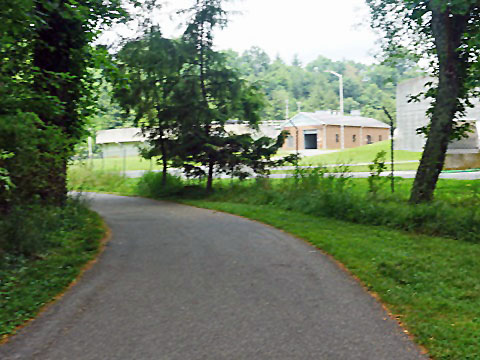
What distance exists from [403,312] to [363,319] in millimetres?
567

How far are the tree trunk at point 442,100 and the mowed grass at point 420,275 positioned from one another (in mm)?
2426

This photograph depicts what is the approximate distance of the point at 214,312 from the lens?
19.0ft

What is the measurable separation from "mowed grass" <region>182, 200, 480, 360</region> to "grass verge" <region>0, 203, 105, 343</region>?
418cm

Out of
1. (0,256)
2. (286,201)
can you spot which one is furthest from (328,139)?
(0,256)

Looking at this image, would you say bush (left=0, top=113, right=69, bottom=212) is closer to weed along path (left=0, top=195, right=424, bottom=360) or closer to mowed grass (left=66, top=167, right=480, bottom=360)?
weed along path (left=0, top=195, right=424, bottom=360)

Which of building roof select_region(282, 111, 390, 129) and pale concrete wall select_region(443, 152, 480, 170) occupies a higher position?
building roof select_region(282, 111, 390, 129)

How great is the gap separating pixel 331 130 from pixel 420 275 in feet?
178

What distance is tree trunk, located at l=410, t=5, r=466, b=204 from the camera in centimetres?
1291

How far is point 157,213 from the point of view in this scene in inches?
635

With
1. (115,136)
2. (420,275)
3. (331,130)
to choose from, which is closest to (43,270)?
(420,275)

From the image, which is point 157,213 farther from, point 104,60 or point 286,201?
point 104,60

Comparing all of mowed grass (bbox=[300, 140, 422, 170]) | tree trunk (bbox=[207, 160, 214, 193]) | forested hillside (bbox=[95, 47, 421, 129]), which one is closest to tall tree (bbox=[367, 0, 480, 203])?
tree trunk (bbox=[207, 160, 214, 193])

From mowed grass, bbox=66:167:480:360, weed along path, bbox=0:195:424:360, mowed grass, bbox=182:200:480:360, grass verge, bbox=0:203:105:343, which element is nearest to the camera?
weed along path, bbox=0:195:424:360

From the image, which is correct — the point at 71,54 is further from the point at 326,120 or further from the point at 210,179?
the point at 326,120
